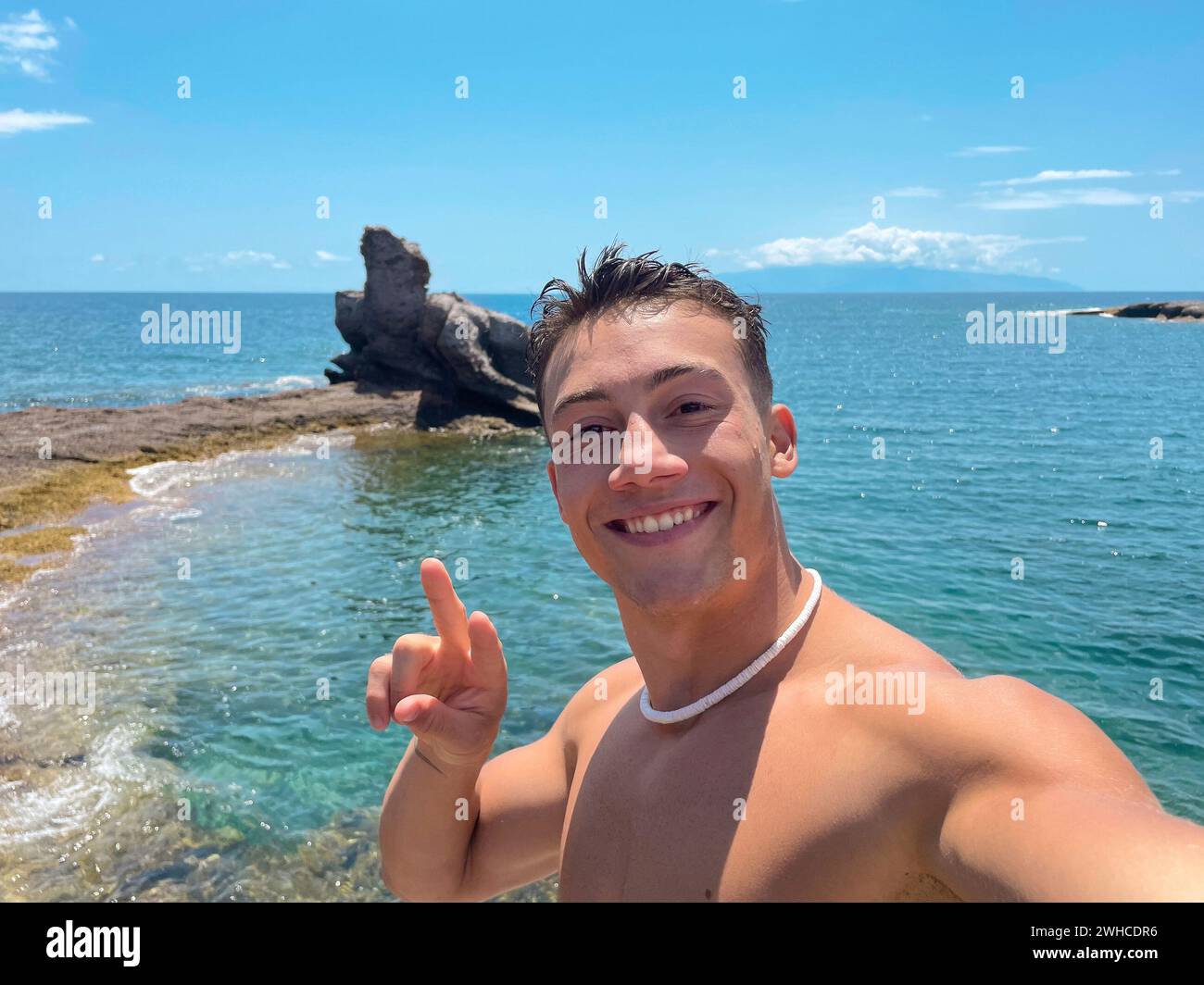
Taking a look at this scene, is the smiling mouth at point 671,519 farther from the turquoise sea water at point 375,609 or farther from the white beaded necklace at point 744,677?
the turquoise sea water at point 375,609

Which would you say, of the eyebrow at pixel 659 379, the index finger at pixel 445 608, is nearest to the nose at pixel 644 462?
the eyebrow at pixel 659 379

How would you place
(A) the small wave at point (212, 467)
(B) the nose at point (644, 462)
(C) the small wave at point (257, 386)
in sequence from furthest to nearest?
(C) the small wave at point (257, 386) < (A) the small wave at point (212, 467) < (B) the nose at point (644, 462)

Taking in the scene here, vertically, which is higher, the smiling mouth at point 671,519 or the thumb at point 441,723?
the smiling mouth at point 671,519

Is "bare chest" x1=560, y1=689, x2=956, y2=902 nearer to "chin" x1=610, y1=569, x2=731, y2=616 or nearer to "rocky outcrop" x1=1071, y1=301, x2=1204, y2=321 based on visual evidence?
"chin" x1=610, y1=569, x2=731, y2=616

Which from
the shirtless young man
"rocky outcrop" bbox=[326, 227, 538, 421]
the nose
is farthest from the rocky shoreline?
the nose

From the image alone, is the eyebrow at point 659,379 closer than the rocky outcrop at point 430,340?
Yes

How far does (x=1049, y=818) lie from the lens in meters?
1.64

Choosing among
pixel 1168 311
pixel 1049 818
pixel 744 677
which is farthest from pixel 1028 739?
pixel 1168 311

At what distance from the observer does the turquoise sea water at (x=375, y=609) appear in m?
8.19

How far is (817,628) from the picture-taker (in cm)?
259

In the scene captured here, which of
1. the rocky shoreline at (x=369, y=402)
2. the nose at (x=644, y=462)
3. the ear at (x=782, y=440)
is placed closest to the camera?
the nose at (x=644, y=462)

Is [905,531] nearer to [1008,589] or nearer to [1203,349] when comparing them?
[1008,589]

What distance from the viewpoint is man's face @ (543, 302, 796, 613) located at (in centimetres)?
247

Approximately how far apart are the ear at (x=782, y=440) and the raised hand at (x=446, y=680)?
105 cm
